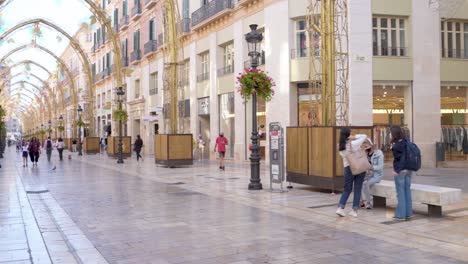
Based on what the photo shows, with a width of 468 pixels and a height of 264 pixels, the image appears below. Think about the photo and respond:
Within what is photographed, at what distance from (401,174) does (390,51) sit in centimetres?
1548

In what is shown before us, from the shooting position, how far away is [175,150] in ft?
77.7

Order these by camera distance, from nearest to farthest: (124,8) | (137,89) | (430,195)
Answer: (430,195), (137,89), (124,8)

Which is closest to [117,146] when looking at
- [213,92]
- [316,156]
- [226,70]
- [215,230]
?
[213,92]

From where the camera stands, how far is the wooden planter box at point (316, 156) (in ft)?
40.4

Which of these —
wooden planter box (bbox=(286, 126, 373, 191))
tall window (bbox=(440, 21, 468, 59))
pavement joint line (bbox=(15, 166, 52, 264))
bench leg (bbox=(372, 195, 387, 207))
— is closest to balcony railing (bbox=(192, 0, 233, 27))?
tall window (bbox=(440, 21, 468, 59))

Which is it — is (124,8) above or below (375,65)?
above

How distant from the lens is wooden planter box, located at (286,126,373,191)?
12.3 m

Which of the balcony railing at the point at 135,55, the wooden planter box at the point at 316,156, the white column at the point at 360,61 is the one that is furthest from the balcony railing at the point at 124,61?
the wooden planter box at the point at 316,156

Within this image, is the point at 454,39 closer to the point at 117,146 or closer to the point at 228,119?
the point at 228,119

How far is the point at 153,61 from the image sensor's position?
132 ft

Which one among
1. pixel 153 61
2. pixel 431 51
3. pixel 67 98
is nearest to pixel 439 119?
pixel 431 51

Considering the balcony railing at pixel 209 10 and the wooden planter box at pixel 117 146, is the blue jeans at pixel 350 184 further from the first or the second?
the wooden planter box at pixel 117 146

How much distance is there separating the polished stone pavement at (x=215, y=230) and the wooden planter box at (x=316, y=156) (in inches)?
16.3

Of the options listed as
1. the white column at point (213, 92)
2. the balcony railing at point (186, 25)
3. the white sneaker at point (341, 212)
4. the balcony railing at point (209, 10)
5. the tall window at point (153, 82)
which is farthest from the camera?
the tall window at point (153, 82)
